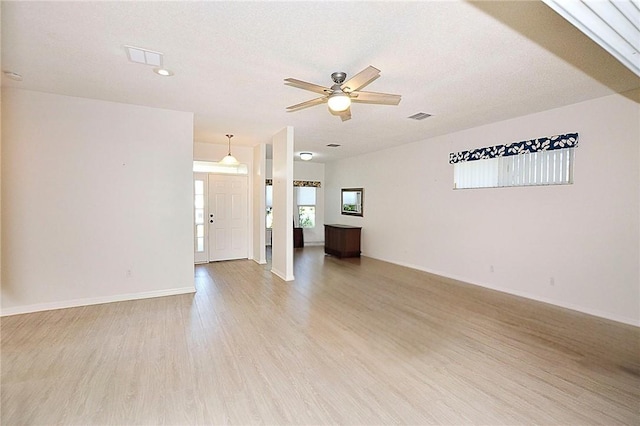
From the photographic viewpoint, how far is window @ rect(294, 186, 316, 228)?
32.3 feet

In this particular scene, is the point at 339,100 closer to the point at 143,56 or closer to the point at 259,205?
the point at 143,56

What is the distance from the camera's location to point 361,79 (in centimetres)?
261

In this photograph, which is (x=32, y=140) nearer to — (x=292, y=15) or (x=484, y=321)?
(x=292, y=15)

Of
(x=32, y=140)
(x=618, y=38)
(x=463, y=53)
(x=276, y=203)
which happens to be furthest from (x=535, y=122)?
(x=32, y=140)

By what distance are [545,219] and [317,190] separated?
22.1 feet

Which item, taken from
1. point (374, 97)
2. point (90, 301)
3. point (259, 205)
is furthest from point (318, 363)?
point (259, 205)

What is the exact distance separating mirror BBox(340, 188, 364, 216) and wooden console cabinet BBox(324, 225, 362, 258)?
2.44 feet

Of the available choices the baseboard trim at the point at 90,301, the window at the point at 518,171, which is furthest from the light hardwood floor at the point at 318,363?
the window at the point at 518,171

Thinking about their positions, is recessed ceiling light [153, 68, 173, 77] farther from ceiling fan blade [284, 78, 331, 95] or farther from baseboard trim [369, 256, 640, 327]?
baseboard trim [369, 256, 640, 327]

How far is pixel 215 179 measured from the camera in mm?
6879

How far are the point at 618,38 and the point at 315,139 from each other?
525cm

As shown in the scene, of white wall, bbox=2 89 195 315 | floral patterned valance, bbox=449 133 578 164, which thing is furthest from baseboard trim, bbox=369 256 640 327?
white wall, bbox=2 89 195 315

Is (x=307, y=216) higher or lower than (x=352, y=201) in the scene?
lower

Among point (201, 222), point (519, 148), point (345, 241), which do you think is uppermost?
point (519, 148)
